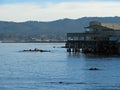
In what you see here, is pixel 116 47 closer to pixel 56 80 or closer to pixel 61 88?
pixel 56 80

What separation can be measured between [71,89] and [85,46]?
327ft

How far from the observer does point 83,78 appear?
83812 mm

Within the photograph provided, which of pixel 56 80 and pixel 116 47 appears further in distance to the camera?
pixel 116 47

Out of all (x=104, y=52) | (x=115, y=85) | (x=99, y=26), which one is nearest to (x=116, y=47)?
(x=104, y=52)

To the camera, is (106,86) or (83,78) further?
(83,78)

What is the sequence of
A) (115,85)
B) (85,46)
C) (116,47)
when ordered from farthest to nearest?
(85,46)
(116,47)
(115,85)

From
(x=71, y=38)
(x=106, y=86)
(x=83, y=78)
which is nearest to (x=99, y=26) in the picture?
Answer: (x=71, y=38)

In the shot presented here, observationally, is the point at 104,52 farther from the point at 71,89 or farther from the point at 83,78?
the point at 71,89

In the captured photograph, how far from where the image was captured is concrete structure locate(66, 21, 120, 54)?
15800 centimetres

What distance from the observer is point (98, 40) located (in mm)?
162625

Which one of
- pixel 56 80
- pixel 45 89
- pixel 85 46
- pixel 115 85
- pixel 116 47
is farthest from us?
pixel 85 46

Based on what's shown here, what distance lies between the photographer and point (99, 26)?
573 feet

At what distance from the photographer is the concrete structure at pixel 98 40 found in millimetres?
158000

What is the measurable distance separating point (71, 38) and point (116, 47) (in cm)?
2305
